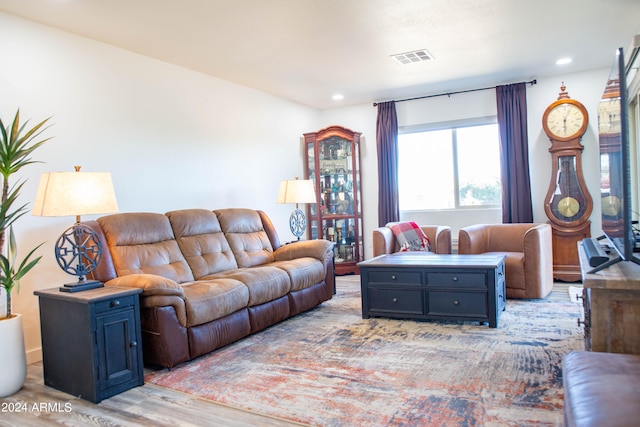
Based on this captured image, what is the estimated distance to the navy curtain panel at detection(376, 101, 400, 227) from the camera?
6.38 meters

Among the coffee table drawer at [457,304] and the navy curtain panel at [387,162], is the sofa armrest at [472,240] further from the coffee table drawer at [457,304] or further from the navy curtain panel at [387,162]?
the navy curtain panel at [387,162]

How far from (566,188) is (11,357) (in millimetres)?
5524

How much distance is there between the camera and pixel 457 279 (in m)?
3.60

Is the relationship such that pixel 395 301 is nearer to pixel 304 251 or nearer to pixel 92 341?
pixel 304 251

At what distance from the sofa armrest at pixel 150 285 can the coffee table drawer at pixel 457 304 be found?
6.65ft

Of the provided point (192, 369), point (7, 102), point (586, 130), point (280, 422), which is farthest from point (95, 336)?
point (586, 130)

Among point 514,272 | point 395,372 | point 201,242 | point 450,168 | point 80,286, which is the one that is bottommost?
point 395,372

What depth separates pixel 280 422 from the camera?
2.14 meters

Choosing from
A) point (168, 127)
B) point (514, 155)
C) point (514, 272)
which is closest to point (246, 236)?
point (168, 127)

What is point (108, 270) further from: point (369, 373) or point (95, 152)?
point (369, 373)

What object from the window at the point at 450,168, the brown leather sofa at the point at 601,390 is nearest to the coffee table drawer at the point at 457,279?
the brown leather sofa at the point at 601,390

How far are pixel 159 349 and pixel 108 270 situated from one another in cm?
72

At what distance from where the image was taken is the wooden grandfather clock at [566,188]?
16.8 feet

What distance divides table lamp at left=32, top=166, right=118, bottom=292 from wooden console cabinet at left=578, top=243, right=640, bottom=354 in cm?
266
